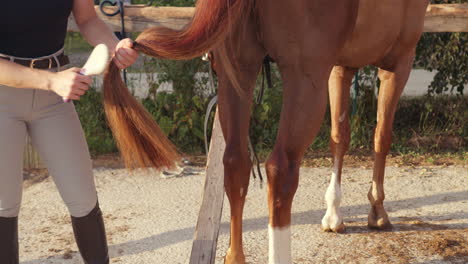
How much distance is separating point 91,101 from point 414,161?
2.86 meters

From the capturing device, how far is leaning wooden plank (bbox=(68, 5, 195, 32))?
4.99 metres

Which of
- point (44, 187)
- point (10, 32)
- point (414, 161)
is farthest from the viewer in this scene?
point (414, 161)

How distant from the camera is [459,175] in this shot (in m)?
4.72

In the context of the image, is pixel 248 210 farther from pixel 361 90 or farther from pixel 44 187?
pixel 361 90

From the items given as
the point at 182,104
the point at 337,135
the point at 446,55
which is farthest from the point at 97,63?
the point at 446,55

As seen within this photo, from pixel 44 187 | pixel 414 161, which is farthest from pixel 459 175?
pixel 44 187

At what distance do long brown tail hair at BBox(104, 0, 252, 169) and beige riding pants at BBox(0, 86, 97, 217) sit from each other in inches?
8.2

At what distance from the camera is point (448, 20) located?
4.92m

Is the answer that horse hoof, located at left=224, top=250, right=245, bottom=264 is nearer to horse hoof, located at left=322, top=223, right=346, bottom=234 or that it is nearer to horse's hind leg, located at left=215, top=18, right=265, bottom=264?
horse's hind leg, located at left=215, top=18, right=265, bottom=264

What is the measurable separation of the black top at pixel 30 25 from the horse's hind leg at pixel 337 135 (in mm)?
1869

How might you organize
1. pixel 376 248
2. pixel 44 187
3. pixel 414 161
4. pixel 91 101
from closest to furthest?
pixel 376 248 < pixel 44 187 < pixel 414 161 < pixel 91 101

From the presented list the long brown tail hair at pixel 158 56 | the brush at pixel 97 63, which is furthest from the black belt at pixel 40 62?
the brush at pixel 97 63

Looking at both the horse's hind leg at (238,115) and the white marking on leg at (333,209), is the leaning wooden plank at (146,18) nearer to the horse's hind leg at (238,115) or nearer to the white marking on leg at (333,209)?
the white marking on leg at (333,209)

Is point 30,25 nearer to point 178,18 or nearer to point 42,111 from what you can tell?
point 42,111
